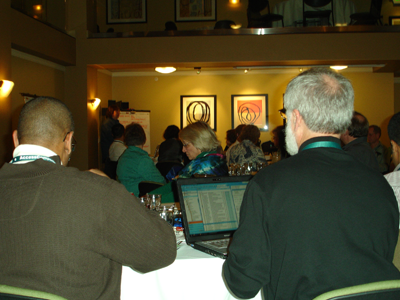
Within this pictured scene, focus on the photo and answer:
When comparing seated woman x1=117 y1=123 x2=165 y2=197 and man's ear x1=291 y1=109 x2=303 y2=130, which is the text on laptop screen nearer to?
man's ear x1=291 y1=109 x2=303 y2=130

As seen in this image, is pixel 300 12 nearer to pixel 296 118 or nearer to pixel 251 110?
pixel 251 110

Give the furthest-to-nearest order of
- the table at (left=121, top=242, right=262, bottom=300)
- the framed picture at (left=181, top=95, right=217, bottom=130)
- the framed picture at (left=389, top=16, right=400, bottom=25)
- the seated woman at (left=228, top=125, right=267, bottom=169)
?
the framed picture at (left=181, top=95, right=217, bottom=130)
the framed picture at (left=389, top=16, right=400, bottom=25)
the seated woman at (left=228, top=125, right=267, bottom=169)
the table at (left=121, top=242, right=262, bottom=300)

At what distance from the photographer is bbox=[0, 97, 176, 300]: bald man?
1.02m

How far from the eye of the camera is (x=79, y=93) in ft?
22.7

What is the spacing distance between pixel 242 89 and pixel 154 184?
20.2 ft

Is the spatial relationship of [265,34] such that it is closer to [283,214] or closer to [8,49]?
[8,49]

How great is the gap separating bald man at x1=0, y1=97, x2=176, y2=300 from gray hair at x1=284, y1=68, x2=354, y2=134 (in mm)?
628

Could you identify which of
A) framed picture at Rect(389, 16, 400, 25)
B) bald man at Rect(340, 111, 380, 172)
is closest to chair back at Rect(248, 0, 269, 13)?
framed picture at Rect(389, 16, 400, 25)

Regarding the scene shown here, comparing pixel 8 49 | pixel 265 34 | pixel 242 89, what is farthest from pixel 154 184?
pixel 242 89

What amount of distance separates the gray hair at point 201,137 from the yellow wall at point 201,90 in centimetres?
614

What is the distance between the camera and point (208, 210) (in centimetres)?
163

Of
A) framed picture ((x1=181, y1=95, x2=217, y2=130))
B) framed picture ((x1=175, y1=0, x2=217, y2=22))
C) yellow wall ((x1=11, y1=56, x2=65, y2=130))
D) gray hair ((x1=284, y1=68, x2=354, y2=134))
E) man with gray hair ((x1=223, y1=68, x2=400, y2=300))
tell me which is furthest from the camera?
framed picture ((x1=181, y1=95, x2=217, y2=130))

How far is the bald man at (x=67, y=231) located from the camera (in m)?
1.02

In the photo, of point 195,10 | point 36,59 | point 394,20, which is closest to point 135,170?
point 36,59
